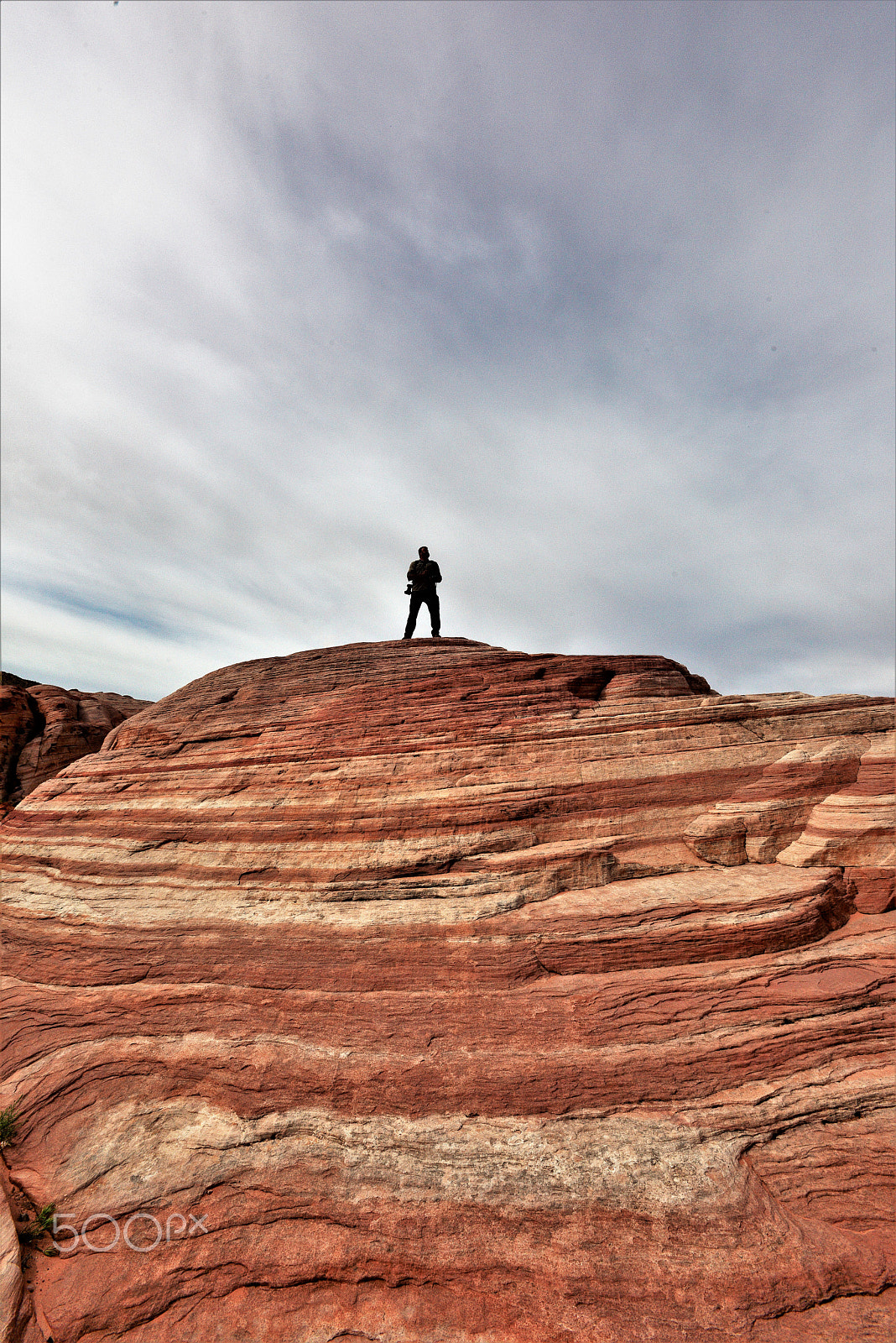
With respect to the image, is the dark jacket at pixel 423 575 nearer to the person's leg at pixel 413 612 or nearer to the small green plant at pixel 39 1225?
the person's leg at pixel 413 612

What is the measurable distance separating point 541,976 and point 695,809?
209 inches

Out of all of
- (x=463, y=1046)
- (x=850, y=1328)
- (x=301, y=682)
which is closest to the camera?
(x=850, y=1328)

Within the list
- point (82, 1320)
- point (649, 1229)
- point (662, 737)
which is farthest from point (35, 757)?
point (649, 1229)

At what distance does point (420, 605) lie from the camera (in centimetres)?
2181

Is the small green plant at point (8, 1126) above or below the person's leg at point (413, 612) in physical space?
below

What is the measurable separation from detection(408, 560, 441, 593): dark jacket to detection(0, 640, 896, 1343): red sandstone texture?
506cm

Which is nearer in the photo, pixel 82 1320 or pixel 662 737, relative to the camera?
pixel 82 1320

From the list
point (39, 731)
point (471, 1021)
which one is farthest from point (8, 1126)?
point (39, 731)

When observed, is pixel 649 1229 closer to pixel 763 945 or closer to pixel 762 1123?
pixel 762 1123

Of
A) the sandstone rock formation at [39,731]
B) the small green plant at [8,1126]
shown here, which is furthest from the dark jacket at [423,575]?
the sandstone rock formation at [39,731]

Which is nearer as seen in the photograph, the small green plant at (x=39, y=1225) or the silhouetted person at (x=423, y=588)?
the small green plant at (x=39, y=1225)

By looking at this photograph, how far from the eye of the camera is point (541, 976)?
10539 mm

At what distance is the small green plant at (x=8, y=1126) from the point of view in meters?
9.84

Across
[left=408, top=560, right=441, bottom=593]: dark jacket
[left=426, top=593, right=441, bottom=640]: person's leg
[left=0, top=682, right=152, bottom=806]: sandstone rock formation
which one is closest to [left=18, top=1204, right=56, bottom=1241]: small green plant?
[left=426, top=593, right=441, bottom=640]: person's leg
